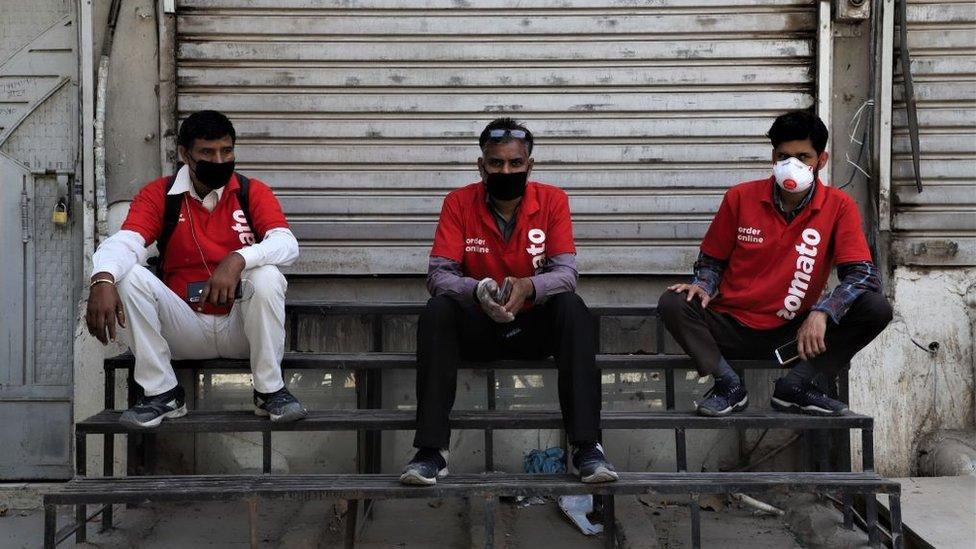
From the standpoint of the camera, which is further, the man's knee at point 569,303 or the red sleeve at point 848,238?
the red sleeve at point 848,238

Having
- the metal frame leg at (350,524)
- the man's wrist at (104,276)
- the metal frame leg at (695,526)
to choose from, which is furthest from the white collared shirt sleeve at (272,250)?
the metal frame leg at (695,526)

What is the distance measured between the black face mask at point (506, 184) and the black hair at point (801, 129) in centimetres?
116

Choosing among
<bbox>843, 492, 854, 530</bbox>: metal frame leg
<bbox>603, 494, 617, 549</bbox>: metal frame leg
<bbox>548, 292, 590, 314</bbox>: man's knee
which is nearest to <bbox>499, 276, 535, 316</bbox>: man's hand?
<bbox>548, 292, 590, 314</bbox>: man's knee

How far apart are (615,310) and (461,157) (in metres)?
1.18

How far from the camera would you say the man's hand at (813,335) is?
4.19 m

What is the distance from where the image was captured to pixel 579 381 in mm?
3996

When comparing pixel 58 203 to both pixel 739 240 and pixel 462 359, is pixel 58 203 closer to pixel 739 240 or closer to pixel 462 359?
pixel 462 359

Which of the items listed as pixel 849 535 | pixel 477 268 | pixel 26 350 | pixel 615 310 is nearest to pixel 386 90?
pixel 477 268

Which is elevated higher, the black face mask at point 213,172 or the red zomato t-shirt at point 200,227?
the black face mask at point 213,172

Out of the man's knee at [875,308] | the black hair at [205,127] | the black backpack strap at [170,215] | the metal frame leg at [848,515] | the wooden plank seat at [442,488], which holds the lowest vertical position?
the metal frame leg at [848,515]

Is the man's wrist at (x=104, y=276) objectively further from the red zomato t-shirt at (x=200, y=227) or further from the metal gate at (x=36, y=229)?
the metal gate at (x=36, y=229)

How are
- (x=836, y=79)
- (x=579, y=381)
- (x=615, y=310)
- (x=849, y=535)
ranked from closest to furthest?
(x=579, y=381), (x=849, y=535), (x=615, y=310), (x=836, y=79)

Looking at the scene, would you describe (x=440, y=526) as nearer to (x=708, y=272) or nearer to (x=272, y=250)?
(x=272, y=250)

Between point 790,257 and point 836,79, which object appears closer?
point 790,257
